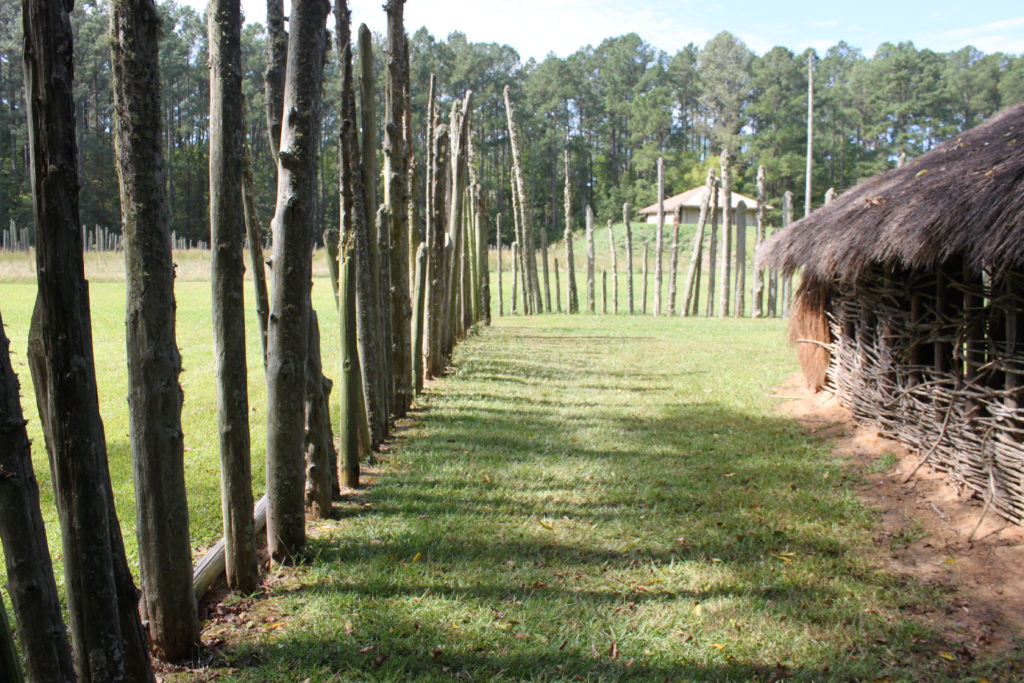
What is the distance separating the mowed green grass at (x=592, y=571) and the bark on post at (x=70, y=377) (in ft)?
2.20

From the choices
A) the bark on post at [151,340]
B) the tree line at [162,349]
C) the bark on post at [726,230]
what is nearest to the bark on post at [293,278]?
the tree line at [162,349]

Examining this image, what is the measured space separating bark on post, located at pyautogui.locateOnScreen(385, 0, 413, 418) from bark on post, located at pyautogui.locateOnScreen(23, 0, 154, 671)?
15.0 ft

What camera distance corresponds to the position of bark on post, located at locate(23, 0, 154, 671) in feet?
6.70

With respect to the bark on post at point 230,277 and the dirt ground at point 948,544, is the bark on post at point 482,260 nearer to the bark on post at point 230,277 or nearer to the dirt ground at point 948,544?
the dirt ground at point 948,544

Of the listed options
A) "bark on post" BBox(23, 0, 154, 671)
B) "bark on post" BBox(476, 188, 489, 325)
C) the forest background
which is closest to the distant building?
the forest background

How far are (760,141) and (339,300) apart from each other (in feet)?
177

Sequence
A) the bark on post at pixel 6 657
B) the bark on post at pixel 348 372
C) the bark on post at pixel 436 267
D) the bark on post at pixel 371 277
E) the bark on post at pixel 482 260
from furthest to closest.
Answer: the bark on post at pixel 482 260
the bark on post at pixel 436 267
the bark on post at pixel 371 277
the bark on post at pixel 348 372
the bark on post at pixel 6 657

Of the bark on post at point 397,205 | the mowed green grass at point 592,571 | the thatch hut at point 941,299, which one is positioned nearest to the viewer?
the mowed green grass at point 592,571

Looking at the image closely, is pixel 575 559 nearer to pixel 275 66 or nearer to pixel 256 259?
pixel 256 259

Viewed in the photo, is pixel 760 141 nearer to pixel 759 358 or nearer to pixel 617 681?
pixel 759 358

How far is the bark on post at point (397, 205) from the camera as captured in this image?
6984mm

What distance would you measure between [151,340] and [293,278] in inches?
43.8

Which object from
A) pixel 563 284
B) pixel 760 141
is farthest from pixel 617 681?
pixel 760 141

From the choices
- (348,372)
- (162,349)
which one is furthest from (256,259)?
(162,349)
